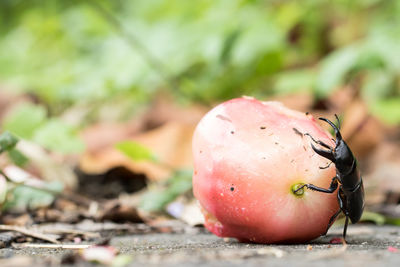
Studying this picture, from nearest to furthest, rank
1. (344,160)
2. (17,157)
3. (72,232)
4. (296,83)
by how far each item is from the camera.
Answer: (344,160)
(72,232)
(17,157)
(296,83)

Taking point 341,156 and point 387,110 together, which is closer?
point 341,156

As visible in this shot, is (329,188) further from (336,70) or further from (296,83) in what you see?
(296,83)

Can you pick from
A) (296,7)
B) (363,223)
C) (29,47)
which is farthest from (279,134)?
(29,47)

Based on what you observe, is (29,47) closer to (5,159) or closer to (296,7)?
(296,7)

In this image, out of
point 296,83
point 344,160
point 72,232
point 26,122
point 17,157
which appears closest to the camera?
point 344,160

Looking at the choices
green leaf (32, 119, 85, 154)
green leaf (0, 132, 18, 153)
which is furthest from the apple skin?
green leaf (32, 119, 85, 154)

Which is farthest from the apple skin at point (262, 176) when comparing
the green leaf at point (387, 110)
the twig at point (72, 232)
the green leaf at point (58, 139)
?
the green leaf at point (387, 110)

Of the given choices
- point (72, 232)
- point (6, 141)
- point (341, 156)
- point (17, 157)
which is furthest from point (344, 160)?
point (17, 157)
